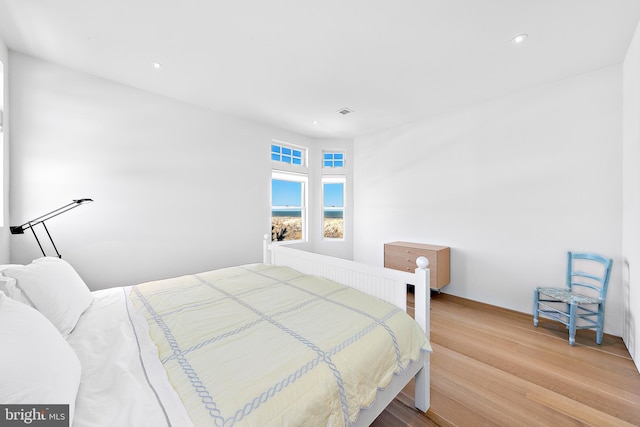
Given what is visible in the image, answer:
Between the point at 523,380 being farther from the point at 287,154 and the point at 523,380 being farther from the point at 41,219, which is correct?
the point at 41,219

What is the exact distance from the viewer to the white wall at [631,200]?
1935 mm

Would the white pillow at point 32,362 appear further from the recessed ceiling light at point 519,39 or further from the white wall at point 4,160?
the recessed ceiling light at point 519,39

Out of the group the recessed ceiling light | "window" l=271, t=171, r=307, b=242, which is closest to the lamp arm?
"window" l=271, t=171, r=307, b=242

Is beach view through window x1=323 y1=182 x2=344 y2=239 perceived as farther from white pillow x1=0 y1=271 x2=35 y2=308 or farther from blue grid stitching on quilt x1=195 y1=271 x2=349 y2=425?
white pillow x1=0 y1=271 x2=35 y2=308

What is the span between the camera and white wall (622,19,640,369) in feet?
6.35

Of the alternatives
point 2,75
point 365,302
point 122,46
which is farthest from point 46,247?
point 365,302

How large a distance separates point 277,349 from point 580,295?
10.2ft

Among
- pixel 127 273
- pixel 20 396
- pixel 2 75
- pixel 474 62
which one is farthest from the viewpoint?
pixel 127 273

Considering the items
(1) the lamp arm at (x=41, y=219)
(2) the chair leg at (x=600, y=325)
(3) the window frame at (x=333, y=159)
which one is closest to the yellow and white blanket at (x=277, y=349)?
(1) the lamp arm at (x=41, y=219)

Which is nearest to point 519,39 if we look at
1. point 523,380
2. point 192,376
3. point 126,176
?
point 523,380

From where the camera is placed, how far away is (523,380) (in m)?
1.82

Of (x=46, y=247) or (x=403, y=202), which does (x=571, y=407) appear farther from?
(x=46, y=247)

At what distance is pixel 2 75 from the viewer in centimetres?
206

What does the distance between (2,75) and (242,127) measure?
2249mm
